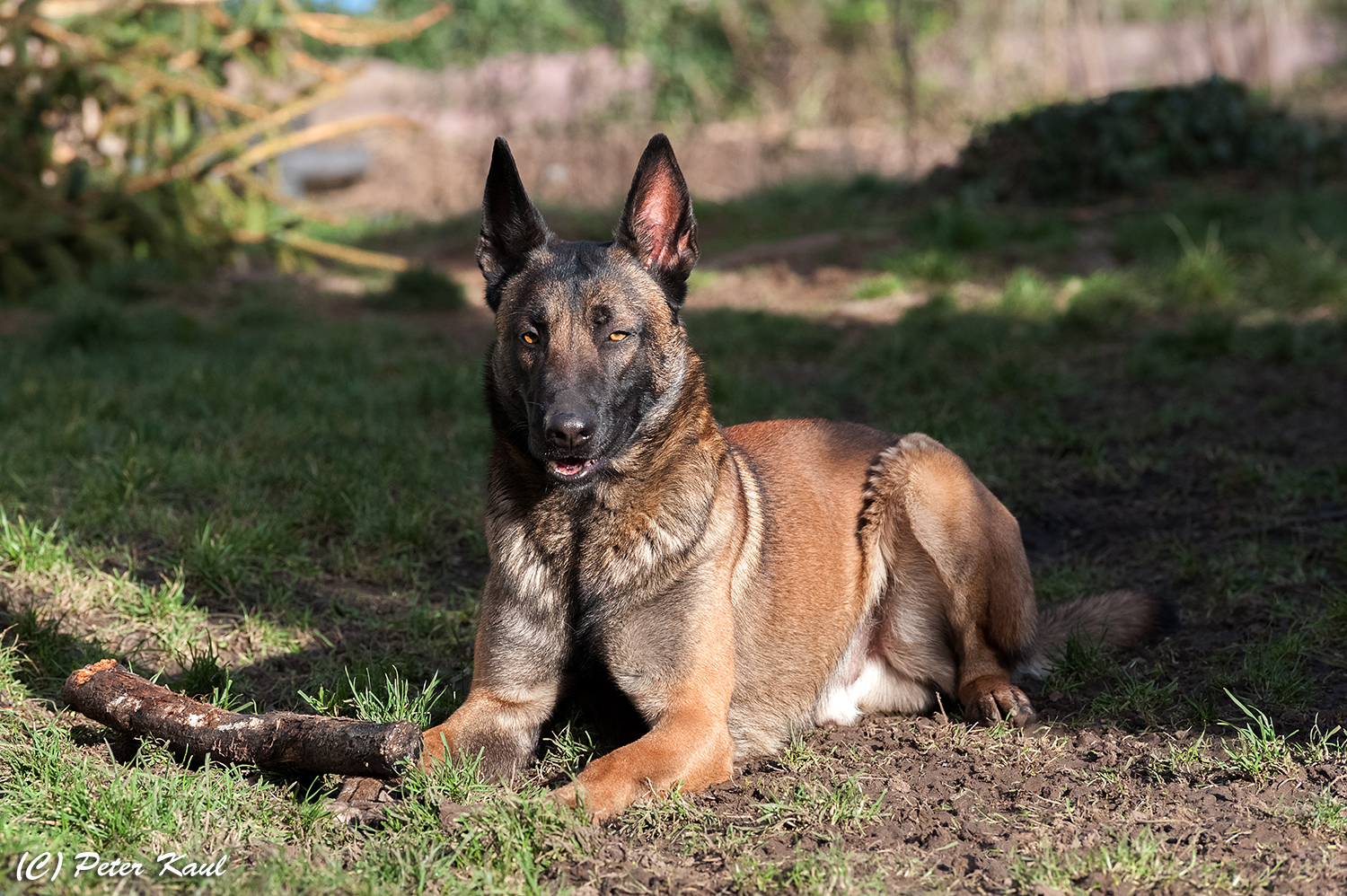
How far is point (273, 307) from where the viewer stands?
9617 millimetres

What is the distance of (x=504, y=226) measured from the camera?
12.4 ft

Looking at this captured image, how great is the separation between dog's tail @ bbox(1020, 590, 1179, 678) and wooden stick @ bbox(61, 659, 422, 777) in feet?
8.03

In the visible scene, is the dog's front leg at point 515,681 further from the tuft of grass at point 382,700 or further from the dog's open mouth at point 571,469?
the dog's open mouth at point 571,469

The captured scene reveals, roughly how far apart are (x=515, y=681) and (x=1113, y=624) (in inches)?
92.0

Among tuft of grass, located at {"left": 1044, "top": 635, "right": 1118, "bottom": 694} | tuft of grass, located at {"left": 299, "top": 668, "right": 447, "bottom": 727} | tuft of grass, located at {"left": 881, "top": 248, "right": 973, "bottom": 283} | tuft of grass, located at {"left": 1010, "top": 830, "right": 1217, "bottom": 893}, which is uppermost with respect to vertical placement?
tuft of grass, located at {"left": 881, "top": 248, "right": 973, "bottom": 283}

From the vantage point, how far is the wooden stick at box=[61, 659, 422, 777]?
10.4 ft

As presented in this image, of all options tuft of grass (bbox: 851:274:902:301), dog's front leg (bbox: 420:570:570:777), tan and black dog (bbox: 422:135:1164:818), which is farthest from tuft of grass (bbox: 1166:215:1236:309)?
dog's front leg (bbox: 420:570:570:777)

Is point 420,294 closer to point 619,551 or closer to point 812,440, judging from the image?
point 812,440

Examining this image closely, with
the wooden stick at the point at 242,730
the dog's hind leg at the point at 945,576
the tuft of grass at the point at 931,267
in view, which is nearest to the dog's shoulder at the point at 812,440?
the dog's hind leg at the point at 945,576

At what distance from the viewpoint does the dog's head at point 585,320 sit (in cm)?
335

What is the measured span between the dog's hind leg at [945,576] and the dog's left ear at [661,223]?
1106 millimetres

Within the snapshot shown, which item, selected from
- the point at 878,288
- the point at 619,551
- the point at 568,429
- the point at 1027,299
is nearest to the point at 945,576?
the point at 619,551

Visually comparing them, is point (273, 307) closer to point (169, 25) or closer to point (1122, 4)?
point (169, 25)

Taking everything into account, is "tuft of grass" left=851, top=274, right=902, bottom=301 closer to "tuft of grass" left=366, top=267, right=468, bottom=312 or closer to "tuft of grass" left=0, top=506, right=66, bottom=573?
"tuft of grass" left=366, top=267, right=468, bottom=312
